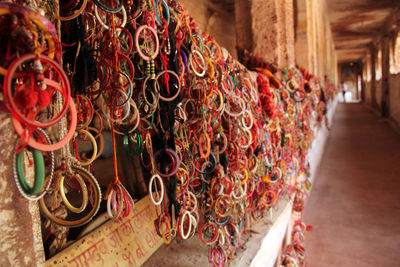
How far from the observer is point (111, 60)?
40.4 inches

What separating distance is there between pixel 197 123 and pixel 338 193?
4.67 m

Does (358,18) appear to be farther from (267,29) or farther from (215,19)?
(267,29)

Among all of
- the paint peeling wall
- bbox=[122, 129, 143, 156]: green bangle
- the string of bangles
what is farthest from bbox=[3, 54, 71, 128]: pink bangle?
the paint peeling wall

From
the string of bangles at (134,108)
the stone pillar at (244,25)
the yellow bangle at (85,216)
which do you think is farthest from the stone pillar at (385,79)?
the yellow bangle at (85,216)

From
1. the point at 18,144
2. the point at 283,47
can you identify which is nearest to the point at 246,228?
the point at 18,144

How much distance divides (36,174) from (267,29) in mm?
3900

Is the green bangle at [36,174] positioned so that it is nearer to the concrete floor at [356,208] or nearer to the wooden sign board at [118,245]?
the wooden sign board at [118,245]

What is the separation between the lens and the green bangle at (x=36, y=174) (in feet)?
2.11

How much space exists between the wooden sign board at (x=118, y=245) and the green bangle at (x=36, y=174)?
70 centimetres

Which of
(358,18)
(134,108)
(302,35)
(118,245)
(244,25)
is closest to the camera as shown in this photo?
(134,108)

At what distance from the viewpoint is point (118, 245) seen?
168 cm

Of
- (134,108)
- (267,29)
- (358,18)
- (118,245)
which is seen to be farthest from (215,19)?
(358,18)

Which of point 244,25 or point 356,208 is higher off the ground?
point 244,25

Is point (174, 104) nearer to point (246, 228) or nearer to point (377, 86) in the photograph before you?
point (246, 228)
